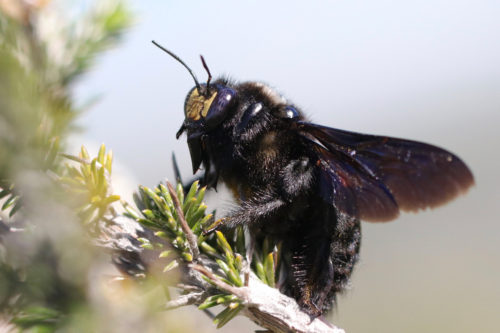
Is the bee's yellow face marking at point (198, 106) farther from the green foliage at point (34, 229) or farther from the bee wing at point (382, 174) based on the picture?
the green foliage at point (34, 229)

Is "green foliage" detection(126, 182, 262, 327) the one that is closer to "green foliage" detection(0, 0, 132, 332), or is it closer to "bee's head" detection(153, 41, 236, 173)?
"green foliage" detection(0, 0, 132, 332)

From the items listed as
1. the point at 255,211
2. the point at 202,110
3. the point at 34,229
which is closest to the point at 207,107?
the point at 202,110

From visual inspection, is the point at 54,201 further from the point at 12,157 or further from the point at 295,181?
the point at 295,181

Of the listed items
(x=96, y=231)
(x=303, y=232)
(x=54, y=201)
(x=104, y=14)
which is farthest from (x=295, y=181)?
(x=104, y=14)

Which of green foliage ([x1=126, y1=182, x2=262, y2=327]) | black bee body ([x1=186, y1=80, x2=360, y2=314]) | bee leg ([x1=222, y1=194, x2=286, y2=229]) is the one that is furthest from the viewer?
black bee body ([x1=186, y1=80, x2=360, y2=314])

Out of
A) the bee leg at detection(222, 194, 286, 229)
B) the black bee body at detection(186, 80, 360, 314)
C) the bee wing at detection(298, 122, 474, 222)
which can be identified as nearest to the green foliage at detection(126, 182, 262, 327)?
the bee leg at detection(222, 194, 286, 229)

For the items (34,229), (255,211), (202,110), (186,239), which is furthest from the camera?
(202,110)

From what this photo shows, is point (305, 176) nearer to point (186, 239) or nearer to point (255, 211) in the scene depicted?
point (255, 211)
